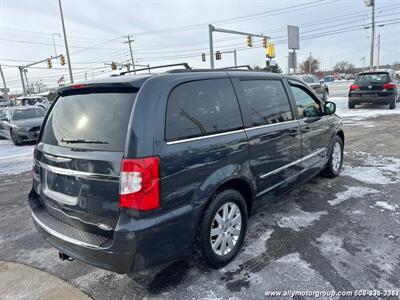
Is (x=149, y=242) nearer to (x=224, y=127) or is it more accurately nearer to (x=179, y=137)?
(x=179, y=137)

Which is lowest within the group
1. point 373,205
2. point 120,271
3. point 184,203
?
point 373,205

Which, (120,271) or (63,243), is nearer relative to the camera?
(120,271)

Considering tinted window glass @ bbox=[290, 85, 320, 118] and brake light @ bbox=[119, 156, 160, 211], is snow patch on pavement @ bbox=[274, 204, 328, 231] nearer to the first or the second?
tinted window glass @ bbox=[290, 85, 320, 118]

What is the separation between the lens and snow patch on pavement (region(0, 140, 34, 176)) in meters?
7.35

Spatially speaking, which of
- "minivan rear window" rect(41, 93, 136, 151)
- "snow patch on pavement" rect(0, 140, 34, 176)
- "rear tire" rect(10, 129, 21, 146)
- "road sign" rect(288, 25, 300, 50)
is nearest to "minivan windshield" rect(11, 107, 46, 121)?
"rear tire" rect(10, 129, 21, 146)

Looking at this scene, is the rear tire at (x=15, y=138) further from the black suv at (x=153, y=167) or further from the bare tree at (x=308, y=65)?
the bare tree at (x=308, y=65)

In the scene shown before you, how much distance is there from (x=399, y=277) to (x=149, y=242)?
7.07 ft

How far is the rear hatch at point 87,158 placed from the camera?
2.23m

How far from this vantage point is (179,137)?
2365 millimetres

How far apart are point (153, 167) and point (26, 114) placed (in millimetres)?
12567

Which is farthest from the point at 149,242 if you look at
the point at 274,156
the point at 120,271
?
the point at 274,156

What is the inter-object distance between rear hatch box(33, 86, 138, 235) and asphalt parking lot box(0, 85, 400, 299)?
0.70 m

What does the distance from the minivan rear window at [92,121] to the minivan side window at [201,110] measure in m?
0.35

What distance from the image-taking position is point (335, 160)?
16.9 ft
